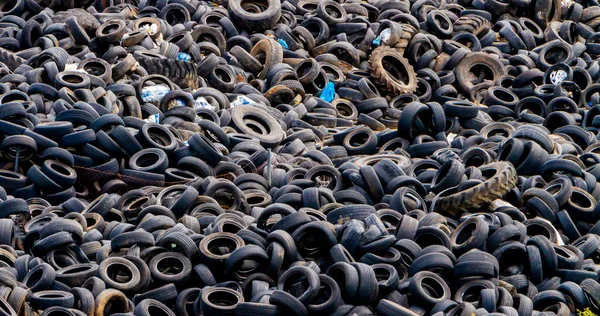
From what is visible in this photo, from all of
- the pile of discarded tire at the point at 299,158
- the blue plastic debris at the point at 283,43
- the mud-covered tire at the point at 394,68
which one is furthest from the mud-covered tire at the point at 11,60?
the mud-covered tire at the point at 394,68

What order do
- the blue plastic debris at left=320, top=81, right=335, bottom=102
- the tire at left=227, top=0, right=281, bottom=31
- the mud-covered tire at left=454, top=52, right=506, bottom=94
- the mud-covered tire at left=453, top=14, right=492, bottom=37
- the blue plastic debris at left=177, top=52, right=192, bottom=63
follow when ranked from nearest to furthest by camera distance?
the blue plastic debris at left=177, top=52, right=192, bottom=63
the blue plastic debris at left=320, top=81, right=335, bottom=102
the mud-covered tire at left=454, top=52, right=506, bottom=94
the tire at left=227, top=0, right=281, bottom=31
the mud-covered tire at left=453, top=14, right=492, bottom=37

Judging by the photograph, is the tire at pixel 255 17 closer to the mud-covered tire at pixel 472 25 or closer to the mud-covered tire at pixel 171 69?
the mud-covered tire at pixel 171 69

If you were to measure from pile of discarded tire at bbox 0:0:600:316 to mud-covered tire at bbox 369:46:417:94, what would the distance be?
35mm

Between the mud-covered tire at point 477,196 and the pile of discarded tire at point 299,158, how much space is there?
2 cm

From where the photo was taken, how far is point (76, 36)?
1490 centimetres

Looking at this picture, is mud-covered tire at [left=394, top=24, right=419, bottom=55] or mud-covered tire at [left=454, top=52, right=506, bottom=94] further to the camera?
mud-covered tire at [left=394, top=24, right=419, bottom=55]

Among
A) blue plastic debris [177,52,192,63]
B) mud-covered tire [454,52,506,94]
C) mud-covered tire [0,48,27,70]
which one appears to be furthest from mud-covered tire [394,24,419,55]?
mud-covered tire [0,48,27,70]

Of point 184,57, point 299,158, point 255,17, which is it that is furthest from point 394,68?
point 299,158

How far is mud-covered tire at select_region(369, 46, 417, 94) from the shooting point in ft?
49.8

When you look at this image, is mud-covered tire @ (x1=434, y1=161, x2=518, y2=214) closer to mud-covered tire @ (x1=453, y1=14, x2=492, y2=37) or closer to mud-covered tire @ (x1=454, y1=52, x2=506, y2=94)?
mud-covered tire @ (x1=454, y1=52, x2=506, y2=94)

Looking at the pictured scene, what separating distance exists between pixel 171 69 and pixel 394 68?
361 cm

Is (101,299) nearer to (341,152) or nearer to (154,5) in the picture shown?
(341,152)

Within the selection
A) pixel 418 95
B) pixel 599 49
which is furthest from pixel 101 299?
pixel 599 49

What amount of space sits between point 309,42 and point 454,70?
7.56 ft
